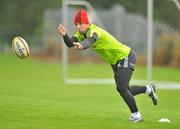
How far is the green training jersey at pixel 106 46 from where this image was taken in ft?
40.0

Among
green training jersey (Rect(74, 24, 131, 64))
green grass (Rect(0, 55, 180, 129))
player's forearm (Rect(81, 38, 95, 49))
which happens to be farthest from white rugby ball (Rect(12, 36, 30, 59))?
player's forearm (Rect(81, 38, 95, 49))

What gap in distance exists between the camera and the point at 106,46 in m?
12.3

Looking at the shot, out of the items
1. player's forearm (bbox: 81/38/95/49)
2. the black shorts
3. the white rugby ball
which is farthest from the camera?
the white rugby ball

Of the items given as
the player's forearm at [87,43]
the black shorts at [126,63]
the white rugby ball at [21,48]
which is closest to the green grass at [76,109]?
the black shorts at [126,63]

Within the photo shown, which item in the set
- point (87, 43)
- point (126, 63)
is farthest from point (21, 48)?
point (126, 63)

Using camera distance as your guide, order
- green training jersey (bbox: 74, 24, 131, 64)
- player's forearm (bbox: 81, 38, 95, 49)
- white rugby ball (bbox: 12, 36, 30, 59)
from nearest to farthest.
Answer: player's forearm (bbox: 81, 38, 95, 49), green training jersey (bbox: 74, 24, 131, 64), white rugby ball (bbox: 12, 36, 30, 59)

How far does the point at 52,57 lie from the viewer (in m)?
48.4

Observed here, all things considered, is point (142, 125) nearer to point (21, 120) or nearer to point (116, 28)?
point (21, 120)

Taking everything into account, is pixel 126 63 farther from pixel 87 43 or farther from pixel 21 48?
pixel 21 48

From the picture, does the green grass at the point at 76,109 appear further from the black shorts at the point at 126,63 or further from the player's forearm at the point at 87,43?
the player's forearm at the point at 87,43

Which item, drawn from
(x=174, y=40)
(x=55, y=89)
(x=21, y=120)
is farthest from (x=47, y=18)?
(x=21, y=120)

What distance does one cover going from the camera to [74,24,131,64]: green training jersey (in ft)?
40.0

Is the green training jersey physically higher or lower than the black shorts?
higher

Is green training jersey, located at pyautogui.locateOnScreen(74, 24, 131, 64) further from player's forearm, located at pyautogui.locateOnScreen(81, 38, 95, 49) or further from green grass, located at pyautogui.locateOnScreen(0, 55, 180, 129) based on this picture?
green grass, located at pyautogui.locateOnScreen(0, 55, 180, 129)
